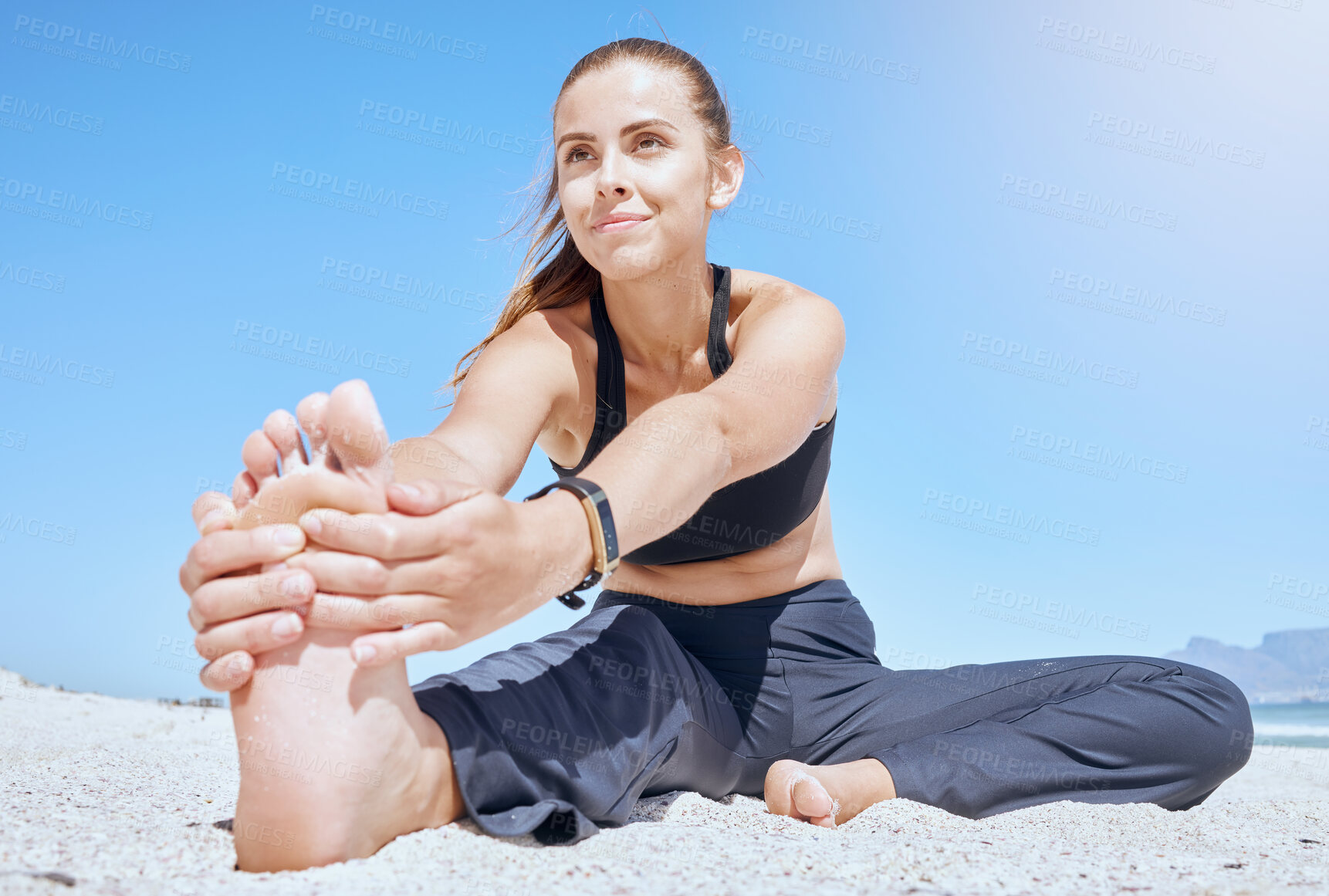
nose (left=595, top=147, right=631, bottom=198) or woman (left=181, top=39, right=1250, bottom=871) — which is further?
nose (left=595, top=147, right=631, bottom=198)

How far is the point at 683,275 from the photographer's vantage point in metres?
2.56

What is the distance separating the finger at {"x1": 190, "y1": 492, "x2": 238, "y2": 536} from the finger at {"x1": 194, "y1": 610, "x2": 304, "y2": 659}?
0.16 m

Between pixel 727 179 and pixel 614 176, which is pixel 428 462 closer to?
pixel 614 176

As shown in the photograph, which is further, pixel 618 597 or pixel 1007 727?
pixel 618 597

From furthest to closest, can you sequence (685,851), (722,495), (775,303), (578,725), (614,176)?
(775,303)
(722,495)
(614,176)
(578,725)
(685,851)

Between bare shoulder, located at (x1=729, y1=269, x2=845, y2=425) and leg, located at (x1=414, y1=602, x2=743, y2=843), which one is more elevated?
bare shoulder, located at (x1=729, y1=269, x2=845, y2=425)

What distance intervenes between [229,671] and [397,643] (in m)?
0.27

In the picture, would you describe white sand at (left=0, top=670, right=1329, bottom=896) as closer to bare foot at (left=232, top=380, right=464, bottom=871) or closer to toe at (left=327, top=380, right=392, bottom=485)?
bare foot at (left=232, top=380, right=464, bottom=871)

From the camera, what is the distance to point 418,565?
47.6 inches

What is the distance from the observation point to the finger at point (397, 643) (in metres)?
1.22

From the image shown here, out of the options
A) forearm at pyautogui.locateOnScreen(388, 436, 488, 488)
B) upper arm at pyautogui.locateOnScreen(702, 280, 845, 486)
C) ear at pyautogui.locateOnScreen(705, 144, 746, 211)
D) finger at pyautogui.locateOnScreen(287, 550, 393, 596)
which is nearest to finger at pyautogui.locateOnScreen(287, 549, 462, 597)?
finger at pyautogui.locateOnScreen(287, 550, 393, 596)

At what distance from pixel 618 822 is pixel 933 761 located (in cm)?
98

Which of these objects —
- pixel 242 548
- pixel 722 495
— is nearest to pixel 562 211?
pixel 722 495

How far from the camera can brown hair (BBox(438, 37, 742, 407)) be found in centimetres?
252
